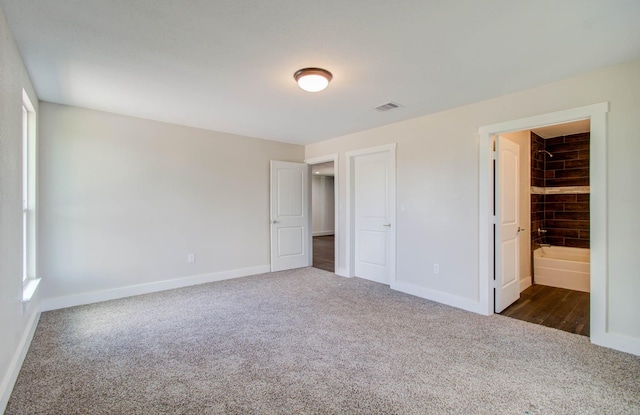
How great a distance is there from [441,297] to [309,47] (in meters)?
3.22

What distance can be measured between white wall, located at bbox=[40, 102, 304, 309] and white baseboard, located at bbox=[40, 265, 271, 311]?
0.01 metres

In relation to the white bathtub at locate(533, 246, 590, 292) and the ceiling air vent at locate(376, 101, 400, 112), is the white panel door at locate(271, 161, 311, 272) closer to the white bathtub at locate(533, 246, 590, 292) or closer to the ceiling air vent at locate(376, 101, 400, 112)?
the ceiling air vent at locate(376, 101, 400, 112)

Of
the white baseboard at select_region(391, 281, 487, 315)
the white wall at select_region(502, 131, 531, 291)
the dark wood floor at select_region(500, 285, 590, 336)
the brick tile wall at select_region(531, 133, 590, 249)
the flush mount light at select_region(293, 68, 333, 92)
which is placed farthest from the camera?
the brick tile wall at select_region(531, 133, 590, 249)

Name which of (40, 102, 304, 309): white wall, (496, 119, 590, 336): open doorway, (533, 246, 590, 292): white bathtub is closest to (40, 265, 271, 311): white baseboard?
(40, 102, 304, 309): white wall

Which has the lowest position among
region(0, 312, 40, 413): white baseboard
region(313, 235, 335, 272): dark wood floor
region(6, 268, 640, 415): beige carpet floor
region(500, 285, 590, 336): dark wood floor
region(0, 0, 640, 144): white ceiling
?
region(500, 285, 590, 336): dark wood floor

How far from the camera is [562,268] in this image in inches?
169

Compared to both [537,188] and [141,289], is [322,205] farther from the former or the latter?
[141,289]

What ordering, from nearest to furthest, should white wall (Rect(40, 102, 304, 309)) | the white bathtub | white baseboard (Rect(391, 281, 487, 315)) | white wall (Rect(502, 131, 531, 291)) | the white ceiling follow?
the white ceiling, white baseboard (Rect(391, 281, 487, 315)), white wall (Rect(40, 102, 304, 309)), the white bathtub, white wall (Rect(502, 131, 531, 291))

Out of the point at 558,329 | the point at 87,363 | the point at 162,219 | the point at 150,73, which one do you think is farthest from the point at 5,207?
the point at 558,329

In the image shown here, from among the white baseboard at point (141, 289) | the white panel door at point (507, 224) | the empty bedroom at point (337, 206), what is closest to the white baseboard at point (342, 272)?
the empty bedroom at point (337, 206)

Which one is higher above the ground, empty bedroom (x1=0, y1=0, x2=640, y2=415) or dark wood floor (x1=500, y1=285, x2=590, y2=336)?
empty bedroom (x1=0, y1=0, x2=640, y2=415)

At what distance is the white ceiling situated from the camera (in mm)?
1755

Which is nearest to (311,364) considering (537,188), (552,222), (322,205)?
(537,188)

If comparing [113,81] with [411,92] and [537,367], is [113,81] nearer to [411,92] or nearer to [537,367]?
[411,92]
